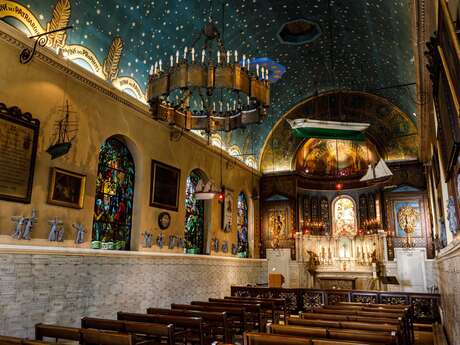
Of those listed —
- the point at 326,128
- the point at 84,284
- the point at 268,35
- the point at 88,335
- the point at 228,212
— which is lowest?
the point at 88,335

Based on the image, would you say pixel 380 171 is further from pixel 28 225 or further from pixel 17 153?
pixel 17 153

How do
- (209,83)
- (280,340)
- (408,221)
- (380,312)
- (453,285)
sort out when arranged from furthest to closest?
1. (408,221)
2. (380,312)
3. (209,83)
4. (453,285)
5. (280,340)

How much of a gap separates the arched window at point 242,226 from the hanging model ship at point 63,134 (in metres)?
10.8

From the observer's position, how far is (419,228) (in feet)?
57.1

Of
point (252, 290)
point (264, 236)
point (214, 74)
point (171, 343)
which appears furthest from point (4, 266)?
point (264, 236)

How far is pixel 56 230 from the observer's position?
8.88 m

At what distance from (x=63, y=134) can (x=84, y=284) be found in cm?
357

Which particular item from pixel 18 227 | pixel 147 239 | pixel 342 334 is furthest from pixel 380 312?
pixel 18 227

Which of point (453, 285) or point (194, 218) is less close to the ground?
point (194, 218)

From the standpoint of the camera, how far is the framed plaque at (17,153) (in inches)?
314

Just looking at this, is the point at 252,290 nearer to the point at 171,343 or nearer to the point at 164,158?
the point at 164,158

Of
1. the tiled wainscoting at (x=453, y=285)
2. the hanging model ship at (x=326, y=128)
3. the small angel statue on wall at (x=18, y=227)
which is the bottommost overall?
the tiled wainscoting at (x=453, y=285)

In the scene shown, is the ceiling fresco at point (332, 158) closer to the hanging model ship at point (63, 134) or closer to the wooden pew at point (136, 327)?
the hanging model ship at point (63, 134)

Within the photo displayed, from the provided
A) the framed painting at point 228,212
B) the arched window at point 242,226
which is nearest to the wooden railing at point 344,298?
the framed painting at point 228,212
